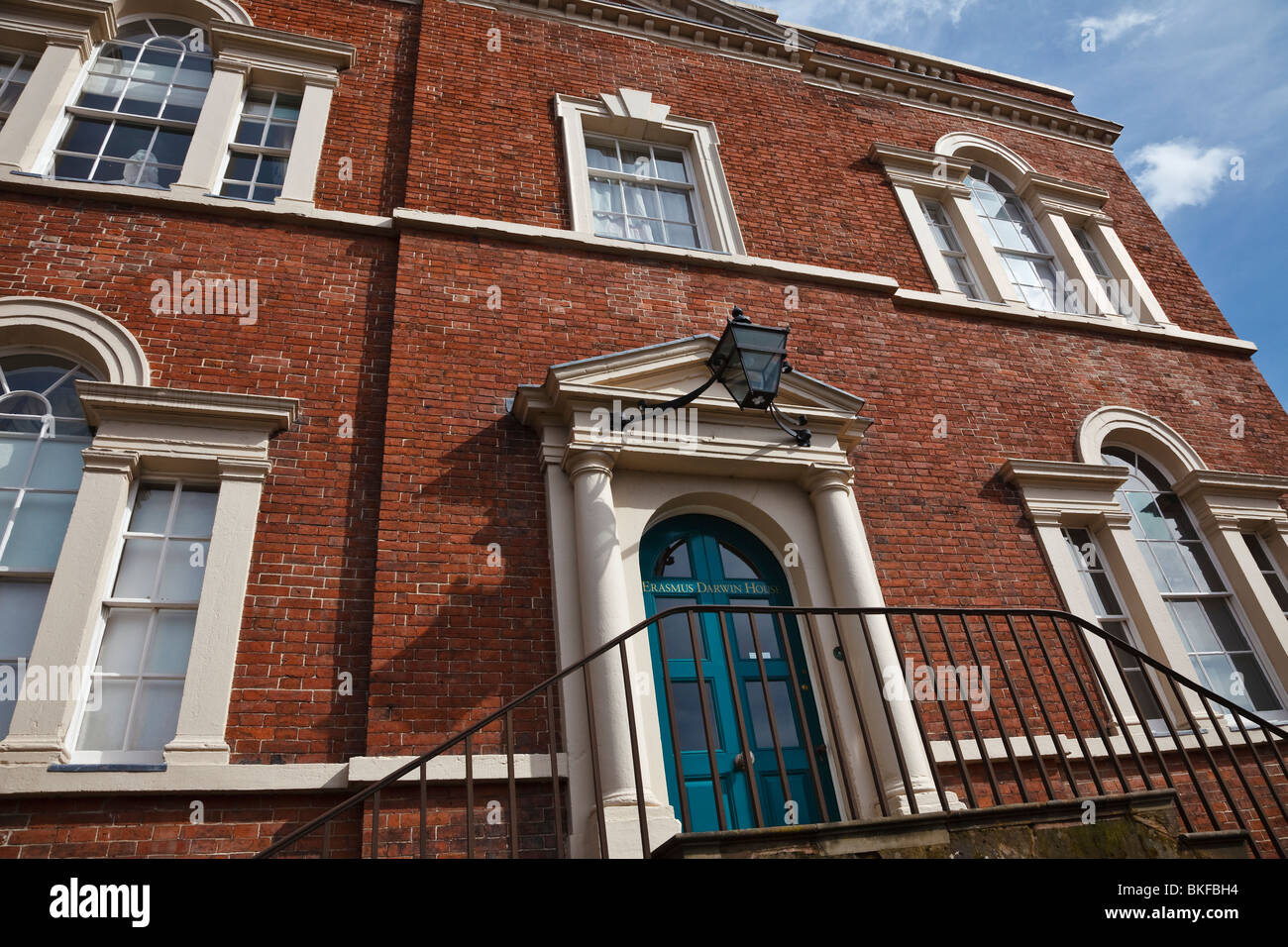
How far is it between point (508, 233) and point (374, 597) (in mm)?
3488

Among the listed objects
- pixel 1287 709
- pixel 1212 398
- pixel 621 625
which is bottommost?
pixel 1287 709

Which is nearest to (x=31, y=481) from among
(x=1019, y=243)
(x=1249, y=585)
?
(x=1249, y=585)

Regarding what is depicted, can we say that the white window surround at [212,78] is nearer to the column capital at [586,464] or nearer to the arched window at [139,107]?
the arched window at [139,107]

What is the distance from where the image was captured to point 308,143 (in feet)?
23.5

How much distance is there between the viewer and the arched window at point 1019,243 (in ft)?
29.8

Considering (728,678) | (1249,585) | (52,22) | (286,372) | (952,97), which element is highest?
(952,97)

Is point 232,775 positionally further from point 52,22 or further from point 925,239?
point 925,239

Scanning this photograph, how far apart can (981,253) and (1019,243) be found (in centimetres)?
101

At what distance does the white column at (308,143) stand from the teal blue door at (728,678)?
4.14 metres

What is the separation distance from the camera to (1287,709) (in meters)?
6.64

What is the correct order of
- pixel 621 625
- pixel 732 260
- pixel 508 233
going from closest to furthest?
pixel 621 625 → pixel 508 233 → pixel 732 260

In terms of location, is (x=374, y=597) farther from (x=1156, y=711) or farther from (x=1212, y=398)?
(x=1212, y=398)

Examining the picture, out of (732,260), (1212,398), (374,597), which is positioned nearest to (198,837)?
(374,597)

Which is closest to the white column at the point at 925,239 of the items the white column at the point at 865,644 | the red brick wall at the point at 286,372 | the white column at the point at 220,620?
the white column at the point at 865,644
